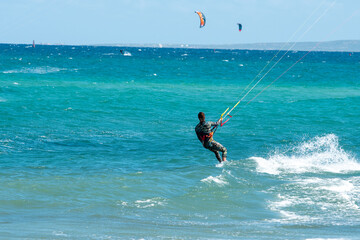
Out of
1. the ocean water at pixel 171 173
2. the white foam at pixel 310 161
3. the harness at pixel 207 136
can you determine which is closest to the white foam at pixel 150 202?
the ocean water at pixel 171 173

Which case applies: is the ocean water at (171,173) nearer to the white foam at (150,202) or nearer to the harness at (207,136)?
the white foam at (150,202)

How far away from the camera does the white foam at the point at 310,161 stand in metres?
15.3

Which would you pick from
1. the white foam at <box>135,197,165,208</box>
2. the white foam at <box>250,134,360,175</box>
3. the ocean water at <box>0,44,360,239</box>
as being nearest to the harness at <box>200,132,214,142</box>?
the ocean water at <box>0,44,360,239</box>

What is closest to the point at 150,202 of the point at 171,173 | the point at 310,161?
the point at 171,173

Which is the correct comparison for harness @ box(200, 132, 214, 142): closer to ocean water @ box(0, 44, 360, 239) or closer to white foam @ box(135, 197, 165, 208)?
ocean water @ box(0, 44, 360, 239)

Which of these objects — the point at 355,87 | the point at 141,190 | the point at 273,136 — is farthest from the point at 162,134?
the point at 355,87

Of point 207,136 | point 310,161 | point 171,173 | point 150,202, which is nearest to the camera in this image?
point 150,202

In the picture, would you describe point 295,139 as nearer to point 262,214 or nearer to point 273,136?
point 273,136

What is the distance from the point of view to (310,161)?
16.4m

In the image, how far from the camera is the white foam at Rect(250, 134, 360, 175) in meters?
15.3

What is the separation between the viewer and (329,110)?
1202 inches

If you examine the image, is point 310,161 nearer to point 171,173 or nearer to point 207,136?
point 207,136

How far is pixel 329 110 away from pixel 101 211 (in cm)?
2255

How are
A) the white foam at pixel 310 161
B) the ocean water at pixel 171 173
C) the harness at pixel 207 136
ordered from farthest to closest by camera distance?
the white foam at pixel 310 161
the harness at pixel 207 136
the ocean water at pixel 171 173
